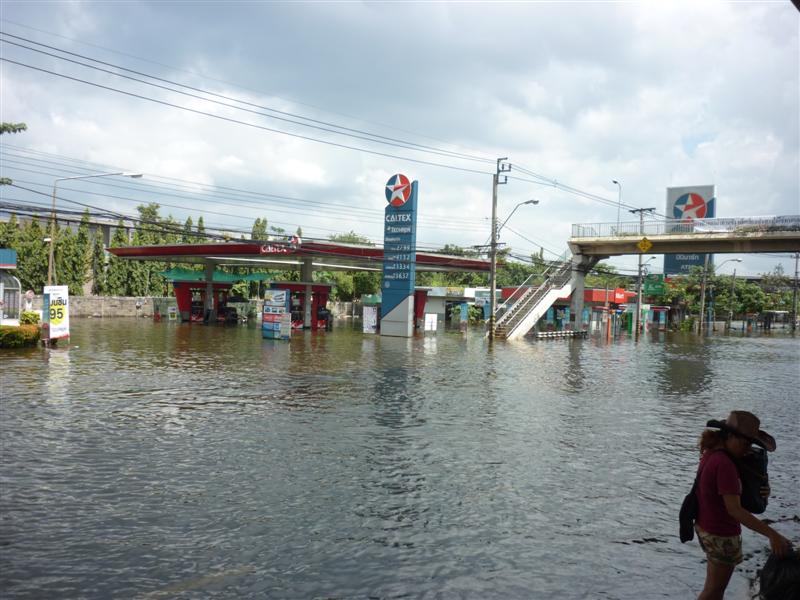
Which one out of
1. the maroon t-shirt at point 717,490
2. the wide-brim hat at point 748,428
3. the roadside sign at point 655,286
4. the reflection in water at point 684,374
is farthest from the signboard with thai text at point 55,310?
the roadside sign at point 655,286

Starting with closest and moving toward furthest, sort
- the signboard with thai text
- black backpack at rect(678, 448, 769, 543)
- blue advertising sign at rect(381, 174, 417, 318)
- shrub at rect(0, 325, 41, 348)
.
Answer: black backpack at rect(678, 448, 769, 543) → shrub at rect(0, 325, 41, 348) → the signboard with thai text → blue advertising sign at rect(381, 174, 417, 318)

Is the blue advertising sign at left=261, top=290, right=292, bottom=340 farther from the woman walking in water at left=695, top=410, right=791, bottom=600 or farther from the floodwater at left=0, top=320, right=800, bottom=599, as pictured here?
the woman walking in water at left=695, top=410, right=791, bottom=600

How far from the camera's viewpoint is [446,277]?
10219cm

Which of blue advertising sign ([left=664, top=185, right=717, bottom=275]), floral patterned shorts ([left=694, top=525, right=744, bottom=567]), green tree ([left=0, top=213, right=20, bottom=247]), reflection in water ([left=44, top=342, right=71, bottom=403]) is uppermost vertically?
blue advertising sign ([left=664, top=185, right=717, bottom=275])

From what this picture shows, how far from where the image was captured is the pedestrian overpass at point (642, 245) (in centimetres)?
4256

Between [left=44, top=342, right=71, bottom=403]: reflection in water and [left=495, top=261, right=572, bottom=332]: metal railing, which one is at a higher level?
[left=495, top=261, right=572, bottom=332]: metal railing

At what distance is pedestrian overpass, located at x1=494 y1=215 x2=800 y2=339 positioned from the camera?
42562 millimetres

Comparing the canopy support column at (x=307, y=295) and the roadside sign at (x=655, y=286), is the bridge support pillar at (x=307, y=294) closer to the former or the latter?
the canopy support column at (x=307, y=295)

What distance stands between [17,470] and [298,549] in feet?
16.0

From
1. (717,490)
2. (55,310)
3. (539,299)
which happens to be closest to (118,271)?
(55,310)

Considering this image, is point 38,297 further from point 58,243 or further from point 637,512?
point 637,512

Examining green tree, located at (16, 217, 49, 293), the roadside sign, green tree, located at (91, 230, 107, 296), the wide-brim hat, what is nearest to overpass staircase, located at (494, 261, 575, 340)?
the roadside sign

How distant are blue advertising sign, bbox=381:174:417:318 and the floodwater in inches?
872

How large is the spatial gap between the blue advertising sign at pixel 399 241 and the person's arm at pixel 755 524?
117ft
